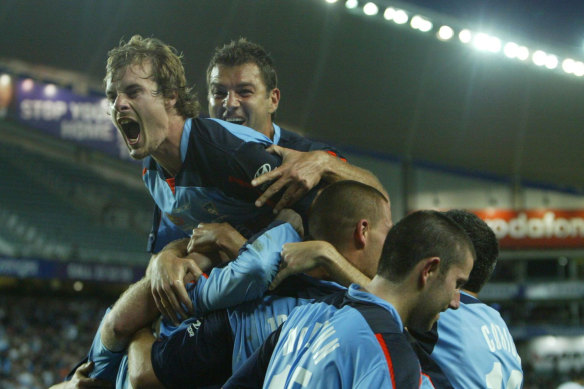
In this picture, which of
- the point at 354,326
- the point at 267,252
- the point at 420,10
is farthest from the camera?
the point at 420,10

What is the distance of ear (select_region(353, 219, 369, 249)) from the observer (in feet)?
9.14

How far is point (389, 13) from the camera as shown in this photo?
16094 millimetres

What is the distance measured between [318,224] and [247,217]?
63cm

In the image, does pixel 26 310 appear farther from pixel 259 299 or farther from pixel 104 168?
pixel 259 299

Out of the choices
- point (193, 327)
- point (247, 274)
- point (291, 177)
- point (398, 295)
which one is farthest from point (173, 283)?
point (398, 295)

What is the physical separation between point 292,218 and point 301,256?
1.65ft

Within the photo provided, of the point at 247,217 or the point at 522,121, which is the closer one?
the point at 247,217

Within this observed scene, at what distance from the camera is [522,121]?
18.9 m

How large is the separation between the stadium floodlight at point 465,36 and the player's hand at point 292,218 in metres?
14.4

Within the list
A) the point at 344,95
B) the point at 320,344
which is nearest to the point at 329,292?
the point at 320,344

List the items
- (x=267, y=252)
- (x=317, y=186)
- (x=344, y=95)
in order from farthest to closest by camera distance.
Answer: (x=344, y=95), (x=317, y=186), (x=267, y=252)

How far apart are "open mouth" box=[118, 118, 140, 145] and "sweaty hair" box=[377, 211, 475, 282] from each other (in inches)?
54.4

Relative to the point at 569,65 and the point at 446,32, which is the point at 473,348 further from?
the point at 569,65

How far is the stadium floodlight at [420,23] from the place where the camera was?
16297 millimetres
